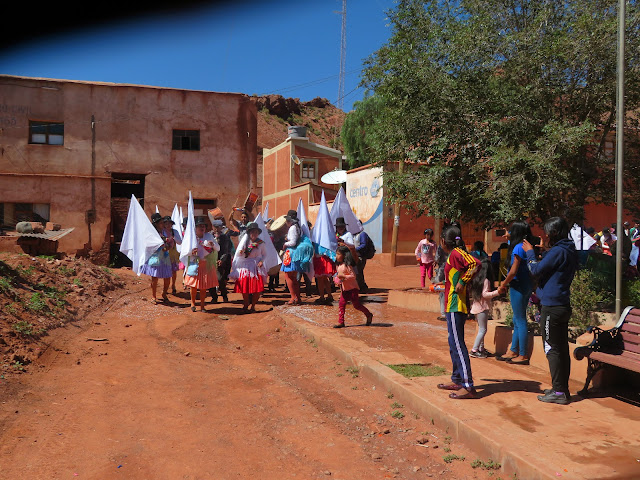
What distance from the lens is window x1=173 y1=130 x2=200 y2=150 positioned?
2105 cm

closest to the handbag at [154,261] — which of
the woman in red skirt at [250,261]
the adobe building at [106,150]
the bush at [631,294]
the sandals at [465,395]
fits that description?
the woman in red skirt at [250,261]

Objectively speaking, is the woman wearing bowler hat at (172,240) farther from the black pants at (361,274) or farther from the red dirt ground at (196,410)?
the black pants at (361,274)

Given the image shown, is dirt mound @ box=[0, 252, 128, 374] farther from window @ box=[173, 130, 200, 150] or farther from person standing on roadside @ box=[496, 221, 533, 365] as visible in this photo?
window @ box=[173, 130, 200, 150]

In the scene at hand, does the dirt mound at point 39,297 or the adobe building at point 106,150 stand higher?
the adobe building at point 106,150

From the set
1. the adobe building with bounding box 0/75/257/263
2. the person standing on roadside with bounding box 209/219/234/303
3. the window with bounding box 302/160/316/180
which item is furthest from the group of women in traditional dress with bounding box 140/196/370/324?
the window with bounding box 302/160/316/180

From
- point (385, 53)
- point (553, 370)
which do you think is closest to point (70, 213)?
point (385, 53)

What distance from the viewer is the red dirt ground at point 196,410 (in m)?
4.29

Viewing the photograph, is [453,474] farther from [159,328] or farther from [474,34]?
[474,34]

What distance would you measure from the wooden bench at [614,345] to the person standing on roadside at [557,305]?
452 millimetres

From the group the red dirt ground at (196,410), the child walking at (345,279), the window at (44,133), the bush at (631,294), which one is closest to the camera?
the red dirt ground at (196,410)

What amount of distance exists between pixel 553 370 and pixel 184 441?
347 cm

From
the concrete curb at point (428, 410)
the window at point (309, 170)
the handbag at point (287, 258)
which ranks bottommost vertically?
the concrete curb at point (428, 410)

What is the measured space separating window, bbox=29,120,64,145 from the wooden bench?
1914 centimetres

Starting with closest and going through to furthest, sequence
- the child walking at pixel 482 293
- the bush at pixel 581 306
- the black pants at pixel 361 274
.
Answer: the child walking at pixel 482 293 < the bush at pixel 581 306 < the black pants at pixel 361 274
